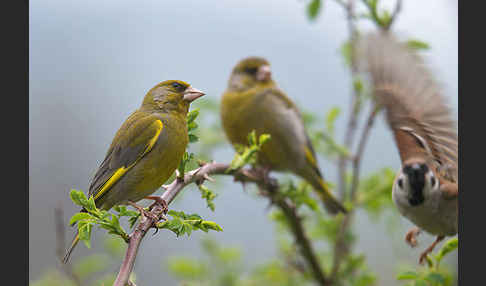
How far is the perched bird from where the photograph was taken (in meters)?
0.71

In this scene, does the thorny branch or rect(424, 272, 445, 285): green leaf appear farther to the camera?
A: rect(424, 272, 445, 285): green leaf

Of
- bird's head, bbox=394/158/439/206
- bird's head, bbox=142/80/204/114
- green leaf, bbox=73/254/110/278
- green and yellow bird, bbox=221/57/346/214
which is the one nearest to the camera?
bird's head, bbox=142/80/204/114

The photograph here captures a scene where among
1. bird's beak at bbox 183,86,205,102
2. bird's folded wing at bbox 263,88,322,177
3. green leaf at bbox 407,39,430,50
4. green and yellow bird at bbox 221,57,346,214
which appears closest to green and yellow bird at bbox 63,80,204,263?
bird's beak at bbox 183,86,205,102

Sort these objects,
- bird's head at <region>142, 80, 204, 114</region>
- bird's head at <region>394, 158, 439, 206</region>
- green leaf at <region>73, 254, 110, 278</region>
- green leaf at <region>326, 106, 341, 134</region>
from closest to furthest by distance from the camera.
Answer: bird's head at <region>142, 80, 204, 114</region>, bird's head at <region>394, 158, 439, 206</region>, green leaf at <region>73, 254, 110, 278</region>, green leaf at <region>326, 106, 341, 134</region>

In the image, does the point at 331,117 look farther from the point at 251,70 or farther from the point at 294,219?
the point at 294,219

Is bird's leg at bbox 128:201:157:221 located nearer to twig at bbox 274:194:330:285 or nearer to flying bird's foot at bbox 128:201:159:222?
flying bird's foot at bbox 128:201:159:222

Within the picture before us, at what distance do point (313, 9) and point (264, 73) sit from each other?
0.79 ft

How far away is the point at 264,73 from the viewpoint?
4.39ft

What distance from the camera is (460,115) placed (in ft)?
2.31

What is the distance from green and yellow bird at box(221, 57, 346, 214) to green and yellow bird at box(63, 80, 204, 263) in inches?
24.6

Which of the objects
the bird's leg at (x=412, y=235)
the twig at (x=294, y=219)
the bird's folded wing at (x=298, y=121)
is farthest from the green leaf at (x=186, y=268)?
the bird's leg at (x=412, y=235)

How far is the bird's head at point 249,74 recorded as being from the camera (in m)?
1.36

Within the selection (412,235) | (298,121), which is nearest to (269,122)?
(298,121)

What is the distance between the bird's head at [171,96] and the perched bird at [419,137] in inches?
13.2
